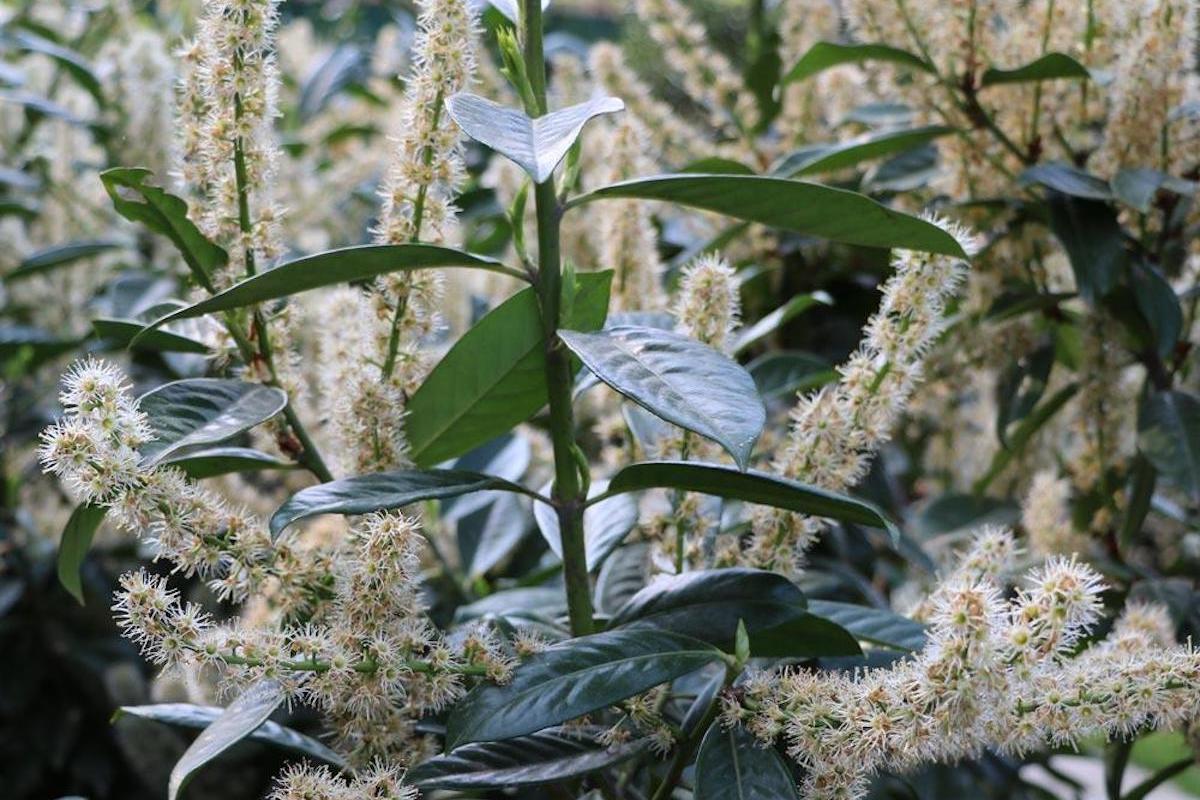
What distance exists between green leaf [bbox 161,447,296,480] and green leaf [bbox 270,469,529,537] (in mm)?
151

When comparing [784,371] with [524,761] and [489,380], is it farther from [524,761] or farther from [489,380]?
[524,761]

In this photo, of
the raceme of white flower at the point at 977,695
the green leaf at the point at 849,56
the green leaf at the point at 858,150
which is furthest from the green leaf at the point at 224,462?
the green leaf at the point at 849,56

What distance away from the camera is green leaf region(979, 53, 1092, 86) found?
3.85 feet

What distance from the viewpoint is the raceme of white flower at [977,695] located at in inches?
25.0

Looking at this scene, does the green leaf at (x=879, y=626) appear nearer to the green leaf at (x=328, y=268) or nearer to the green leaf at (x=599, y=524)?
the green leaf at (x=599, y=524)

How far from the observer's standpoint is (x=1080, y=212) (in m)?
1.22

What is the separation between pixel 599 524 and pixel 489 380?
0.17 m

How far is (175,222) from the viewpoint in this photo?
85 centimetres

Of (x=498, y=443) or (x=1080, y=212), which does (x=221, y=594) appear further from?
(x=1080, y=212)

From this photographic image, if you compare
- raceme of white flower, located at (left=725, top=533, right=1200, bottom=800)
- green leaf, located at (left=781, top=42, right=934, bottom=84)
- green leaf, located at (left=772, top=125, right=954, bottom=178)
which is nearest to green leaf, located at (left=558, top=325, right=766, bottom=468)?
raceme of white flower, located at (left=725, top=533, right=1200, bottom=800)

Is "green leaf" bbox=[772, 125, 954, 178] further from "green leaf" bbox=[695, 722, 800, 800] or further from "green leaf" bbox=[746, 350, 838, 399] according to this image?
"green leaf" bbox=[695, 722, 800, 800]

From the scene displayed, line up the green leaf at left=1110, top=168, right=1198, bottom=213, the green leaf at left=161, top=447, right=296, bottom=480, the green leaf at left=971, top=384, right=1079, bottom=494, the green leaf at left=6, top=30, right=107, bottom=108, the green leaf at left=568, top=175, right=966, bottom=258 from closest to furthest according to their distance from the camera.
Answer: the green leaf at left=568, top=175, right=966, bottom=258, the green leaf at left=161, top=447, right=296, bottom=480, the green leaf at left=1110, top=168, right=1198, bottom=213, the green leaf at left=971, top=384, right=1079, bottom=494, the green leaf at left=6, top=30, right=107, bottom=108

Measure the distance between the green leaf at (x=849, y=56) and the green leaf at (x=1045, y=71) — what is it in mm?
81

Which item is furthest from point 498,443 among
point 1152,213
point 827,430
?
point 1152,213
